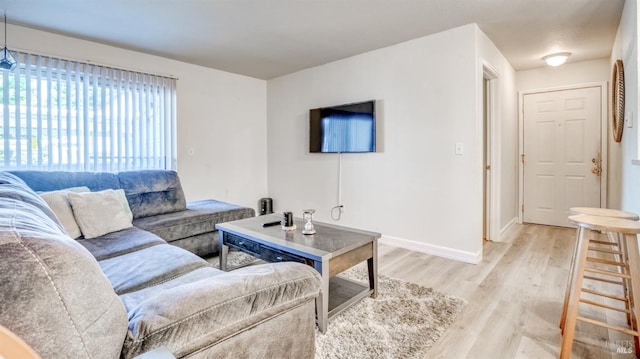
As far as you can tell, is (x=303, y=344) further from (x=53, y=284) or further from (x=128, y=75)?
(x=128, y=75)

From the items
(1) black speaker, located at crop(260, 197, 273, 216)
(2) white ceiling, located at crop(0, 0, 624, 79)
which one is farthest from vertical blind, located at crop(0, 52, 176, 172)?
(1) black speaker, located at crop(260, 197, 273, 216)

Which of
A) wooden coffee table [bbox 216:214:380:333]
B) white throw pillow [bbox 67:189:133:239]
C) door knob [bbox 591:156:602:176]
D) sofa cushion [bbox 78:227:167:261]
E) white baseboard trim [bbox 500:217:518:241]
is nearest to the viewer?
wooden coffee table [bbox 216:214:380:333]

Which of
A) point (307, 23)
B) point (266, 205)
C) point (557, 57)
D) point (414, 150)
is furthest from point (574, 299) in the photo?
point (266, 205)

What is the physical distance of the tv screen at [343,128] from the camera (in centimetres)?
363

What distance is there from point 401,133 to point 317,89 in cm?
150

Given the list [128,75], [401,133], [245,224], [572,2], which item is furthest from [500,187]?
[128,75]

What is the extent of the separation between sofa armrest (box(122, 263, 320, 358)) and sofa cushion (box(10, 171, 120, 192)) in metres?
2.44

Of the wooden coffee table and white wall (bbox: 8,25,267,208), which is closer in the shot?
the wooden coffee table

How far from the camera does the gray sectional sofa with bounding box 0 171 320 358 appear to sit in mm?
561

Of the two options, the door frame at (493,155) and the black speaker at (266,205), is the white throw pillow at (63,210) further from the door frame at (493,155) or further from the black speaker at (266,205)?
the door frame at (493,155)

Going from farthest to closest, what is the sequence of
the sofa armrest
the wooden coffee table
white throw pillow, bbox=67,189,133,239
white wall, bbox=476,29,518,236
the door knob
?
the door knob, white wall, bbox=476,29,518,236, white throw pillow, bbox=67,189,133,239, the wooden coffee table, the sofa armrest

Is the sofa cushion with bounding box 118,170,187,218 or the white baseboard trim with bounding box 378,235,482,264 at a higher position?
the sofa cushion with bounding box 118,170,187,218

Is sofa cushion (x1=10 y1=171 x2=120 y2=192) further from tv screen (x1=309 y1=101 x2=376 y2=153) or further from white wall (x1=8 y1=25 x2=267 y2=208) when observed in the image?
tv screen (x1=309 y1=101 x2=376 y2=153)

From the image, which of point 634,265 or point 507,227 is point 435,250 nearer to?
point 507,227
